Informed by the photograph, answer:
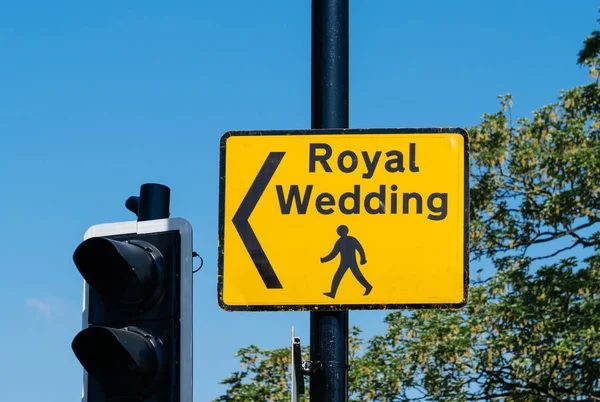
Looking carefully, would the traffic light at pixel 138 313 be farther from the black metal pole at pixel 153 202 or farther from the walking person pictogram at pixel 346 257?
the walking person pictogram at pixel 346 257

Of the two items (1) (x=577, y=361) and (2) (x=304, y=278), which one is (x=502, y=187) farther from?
(2) (x=304, y=278)

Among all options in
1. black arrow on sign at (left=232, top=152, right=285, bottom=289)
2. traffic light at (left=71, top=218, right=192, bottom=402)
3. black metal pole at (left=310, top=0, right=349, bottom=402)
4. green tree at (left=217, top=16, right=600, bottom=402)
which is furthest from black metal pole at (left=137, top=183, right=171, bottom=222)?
green tree at (left=217, top=16, right=600, bottom=402)

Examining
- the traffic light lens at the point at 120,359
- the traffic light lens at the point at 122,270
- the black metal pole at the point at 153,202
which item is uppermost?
the black metal pole at the point at 153,202

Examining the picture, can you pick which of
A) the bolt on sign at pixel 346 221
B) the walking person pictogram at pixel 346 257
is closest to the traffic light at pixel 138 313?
the bolt on sign at pixel 346 221

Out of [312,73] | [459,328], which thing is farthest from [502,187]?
[312,73]

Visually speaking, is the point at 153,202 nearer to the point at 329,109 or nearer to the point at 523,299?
the point at 329,109

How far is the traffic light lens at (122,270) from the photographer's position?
14.4ft

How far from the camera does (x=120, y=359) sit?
4316 mm

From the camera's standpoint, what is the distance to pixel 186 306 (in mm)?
4488

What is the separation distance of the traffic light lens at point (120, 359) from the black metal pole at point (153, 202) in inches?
23.2

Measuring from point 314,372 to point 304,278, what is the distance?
0.38 m

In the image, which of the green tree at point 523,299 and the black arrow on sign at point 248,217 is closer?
the black arrow on sign at point 248,217

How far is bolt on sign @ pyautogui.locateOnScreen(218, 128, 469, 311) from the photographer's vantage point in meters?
4.14

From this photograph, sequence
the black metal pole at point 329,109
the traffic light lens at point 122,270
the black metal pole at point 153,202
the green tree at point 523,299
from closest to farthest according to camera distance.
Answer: the black metal pole at point 329,109 → the traffic light lens at point 122,270 → the black metal pole at point 153,202 → the green tree at point 523,299
